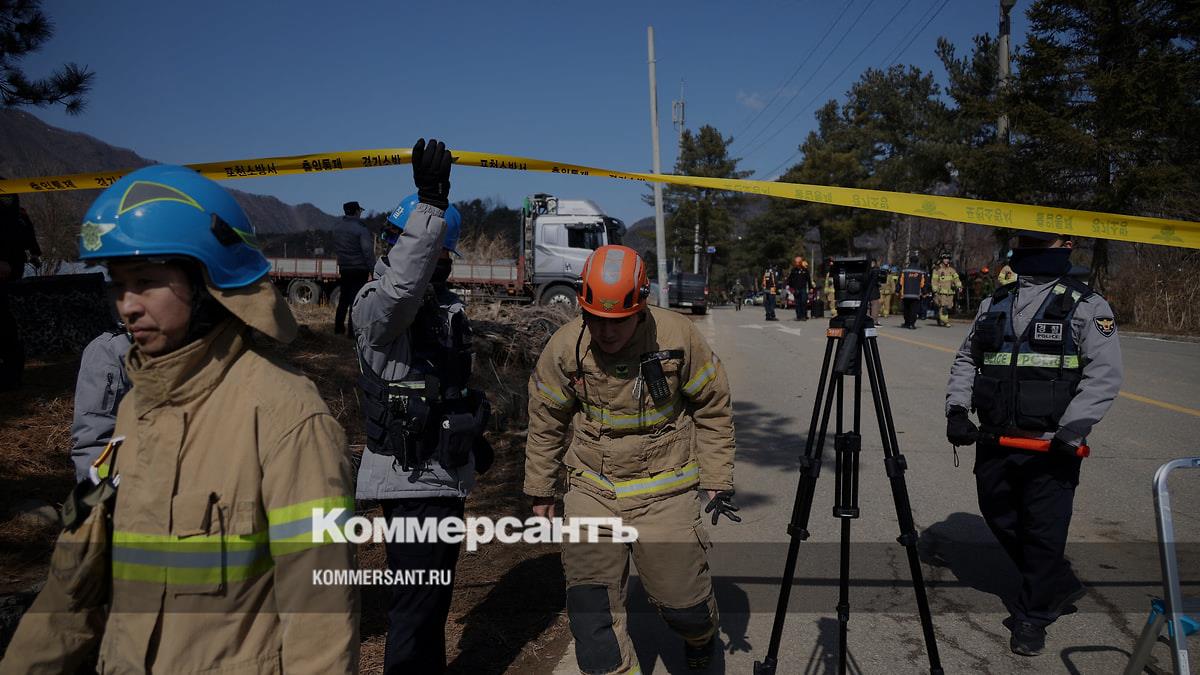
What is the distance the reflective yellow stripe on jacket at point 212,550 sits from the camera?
159 cm

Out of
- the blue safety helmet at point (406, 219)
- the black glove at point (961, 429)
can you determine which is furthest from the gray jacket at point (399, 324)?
the black glove at point (961, 429)

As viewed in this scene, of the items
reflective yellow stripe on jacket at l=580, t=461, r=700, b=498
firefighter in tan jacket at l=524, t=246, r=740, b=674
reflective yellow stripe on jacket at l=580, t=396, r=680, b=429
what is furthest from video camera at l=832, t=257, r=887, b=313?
reflective yellow stripe on jacket at l=580, t=461, r=700, b=498

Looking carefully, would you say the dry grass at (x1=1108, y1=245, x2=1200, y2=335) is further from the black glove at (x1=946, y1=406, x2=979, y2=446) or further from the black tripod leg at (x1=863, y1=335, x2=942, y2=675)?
the black tripod leg at (x1=863, y1=335, x2=942, y2=675)

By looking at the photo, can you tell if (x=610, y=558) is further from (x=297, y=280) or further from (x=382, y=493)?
(x=297, y=280)

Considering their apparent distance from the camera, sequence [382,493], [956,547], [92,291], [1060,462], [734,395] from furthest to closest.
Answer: [734,395] < [92,291] < [956,547] < [1060,462] < [382,493]

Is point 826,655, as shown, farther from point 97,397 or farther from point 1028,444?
point 97,397

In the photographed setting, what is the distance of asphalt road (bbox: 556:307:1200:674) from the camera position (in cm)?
343

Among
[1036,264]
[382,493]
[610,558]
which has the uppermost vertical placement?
[1036,264]

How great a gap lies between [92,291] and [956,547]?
782 centimetres

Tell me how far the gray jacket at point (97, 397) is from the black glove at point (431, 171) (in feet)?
4.62

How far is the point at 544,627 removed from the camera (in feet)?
12.3

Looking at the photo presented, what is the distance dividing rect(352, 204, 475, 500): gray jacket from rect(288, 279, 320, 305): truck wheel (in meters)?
21.6

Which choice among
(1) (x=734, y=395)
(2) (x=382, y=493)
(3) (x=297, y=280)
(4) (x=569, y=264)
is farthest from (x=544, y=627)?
(3) (x=297, y=280)

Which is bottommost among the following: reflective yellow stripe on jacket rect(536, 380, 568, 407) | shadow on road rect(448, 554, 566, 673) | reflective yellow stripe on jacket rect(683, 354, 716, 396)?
shadow on road rect(448, 554, 566, 673)
